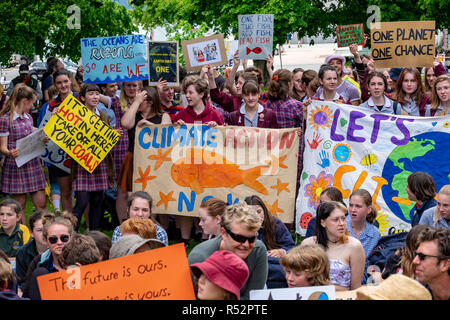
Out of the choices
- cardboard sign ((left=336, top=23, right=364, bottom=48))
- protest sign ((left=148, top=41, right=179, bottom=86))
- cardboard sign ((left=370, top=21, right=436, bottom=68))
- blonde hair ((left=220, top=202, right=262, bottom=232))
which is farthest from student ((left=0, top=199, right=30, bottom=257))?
cardboard sign ((left=336, top=23, right=364, bottom=48))

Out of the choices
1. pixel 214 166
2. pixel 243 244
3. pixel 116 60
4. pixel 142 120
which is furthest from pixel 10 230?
pixel 243 244

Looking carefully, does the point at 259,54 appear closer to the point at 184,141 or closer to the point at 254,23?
the point at 254,23

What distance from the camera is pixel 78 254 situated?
5.04 metres

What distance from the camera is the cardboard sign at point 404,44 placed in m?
9.54

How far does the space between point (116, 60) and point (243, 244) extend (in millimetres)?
5361

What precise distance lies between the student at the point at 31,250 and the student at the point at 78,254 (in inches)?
53.7

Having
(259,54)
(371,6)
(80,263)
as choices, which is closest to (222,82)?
(259,54)

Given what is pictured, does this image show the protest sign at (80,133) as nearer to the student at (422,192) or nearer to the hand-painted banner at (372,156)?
the hand-painted banner at (372,156)

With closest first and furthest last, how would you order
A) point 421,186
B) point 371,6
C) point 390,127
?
point 421,186, point 390,127, point 371,6

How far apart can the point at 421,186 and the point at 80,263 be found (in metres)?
3.43

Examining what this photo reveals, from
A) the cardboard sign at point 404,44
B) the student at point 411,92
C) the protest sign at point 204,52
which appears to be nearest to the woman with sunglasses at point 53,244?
the student at point 411,92

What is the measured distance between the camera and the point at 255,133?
28.5 ft

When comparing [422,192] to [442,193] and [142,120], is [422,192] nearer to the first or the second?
[442,193]

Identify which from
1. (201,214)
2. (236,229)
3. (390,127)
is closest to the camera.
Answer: (236,229)
